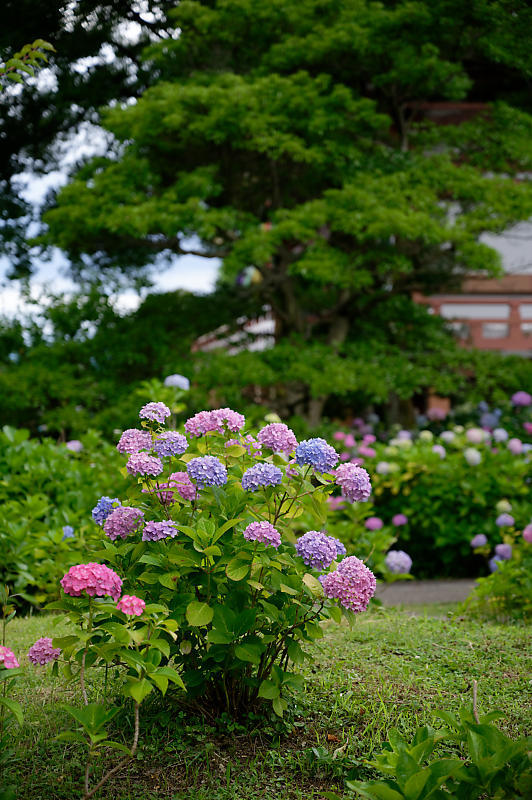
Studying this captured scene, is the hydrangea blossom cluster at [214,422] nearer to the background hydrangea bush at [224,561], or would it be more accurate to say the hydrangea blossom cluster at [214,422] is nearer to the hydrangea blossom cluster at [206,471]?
the background hydrangea bush at [224,561]

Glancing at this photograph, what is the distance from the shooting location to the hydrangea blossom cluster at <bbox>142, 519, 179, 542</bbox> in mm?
1867

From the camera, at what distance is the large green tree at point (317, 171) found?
6.82 meters

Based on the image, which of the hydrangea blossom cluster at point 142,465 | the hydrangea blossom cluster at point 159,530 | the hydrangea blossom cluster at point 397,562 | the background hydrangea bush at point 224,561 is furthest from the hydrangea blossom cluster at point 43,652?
the hydrangea blossom cluster at point 397,562

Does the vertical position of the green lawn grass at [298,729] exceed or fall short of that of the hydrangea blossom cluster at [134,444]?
it falls short

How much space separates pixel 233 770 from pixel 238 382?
199 inches

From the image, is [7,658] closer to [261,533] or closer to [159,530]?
[159,530]

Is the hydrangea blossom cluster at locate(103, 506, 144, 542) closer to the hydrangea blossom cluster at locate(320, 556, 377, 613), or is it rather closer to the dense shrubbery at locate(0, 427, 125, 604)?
the hydrangea blossom cluster at locate(320, 556, 377, 613)

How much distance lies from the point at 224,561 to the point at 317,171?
652cm

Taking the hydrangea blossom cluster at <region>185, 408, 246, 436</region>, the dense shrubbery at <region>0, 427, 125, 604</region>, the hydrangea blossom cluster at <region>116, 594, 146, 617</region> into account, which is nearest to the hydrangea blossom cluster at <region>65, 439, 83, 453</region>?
the dense shrubbery at <region>0, 427, 125, 604</region>

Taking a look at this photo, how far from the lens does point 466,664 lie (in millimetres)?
2602

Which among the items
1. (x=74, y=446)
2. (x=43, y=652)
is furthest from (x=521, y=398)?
(x=43, y=652)

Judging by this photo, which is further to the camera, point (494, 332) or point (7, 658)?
point (494, 332)

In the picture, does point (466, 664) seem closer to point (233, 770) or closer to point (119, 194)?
point (233, 770)

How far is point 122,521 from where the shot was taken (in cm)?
197
